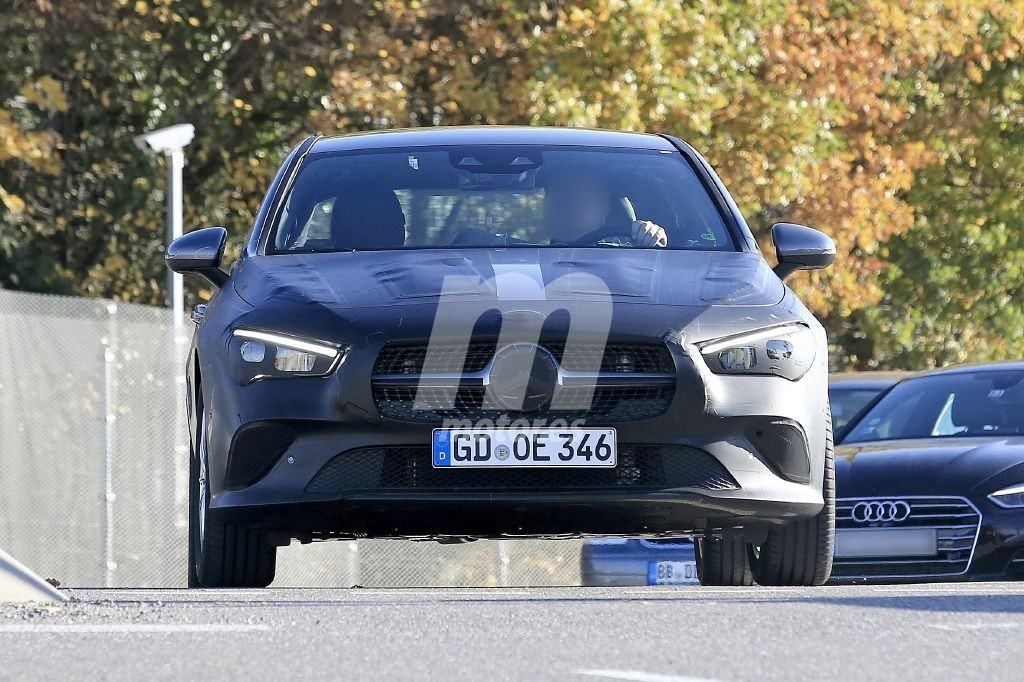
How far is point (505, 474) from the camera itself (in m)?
7.22

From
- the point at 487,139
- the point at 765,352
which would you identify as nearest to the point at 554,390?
the point at 765,352

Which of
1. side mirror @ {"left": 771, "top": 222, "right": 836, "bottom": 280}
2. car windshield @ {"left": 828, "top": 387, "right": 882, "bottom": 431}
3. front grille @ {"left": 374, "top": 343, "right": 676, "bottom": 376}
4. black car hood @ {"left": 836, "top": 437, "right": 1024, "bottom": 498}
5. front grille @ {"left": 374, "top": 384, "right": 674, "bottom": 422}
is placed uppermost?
side mirror @ {"left": 771, "top": 222, "right": 836, "bottom": 280}

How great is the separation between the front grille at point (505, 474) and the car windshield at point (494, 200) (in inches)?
45.6

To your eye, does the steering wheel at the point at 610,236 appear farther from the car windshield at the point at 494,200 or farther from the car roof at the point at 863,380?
the car roof at the point at 863,380

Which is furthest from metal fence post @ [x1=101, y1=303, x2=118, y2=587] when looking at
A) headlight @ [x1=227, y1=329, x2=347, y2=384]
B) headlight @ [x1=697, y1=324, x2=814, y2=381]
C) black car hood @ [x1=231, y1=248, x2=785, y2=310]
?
headlight @ [x1=697, y1=324, x2=814, y2=381]

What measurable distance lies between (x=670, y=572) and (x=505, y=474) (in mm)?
5502

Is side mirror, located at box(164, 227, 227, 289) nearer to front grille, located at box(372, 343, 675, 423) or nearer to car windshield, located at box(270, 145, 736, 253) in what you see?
car windshield, located at box(270, 145, 736, 253)

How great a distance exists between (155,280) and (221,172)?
122cm

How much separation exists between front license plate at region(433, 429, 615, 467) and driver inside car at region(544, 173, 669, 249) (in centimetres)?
122

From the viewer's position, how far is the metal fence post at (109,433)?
41.7 ft

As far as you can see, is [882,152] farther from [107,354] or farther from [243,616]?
[243,616]

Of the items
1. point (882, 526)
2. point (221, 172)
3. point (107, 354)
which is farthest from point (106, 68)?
point (882, 526)

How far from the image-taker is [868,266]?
25.3 meters

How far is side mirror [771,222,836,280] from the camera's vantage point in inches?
328
